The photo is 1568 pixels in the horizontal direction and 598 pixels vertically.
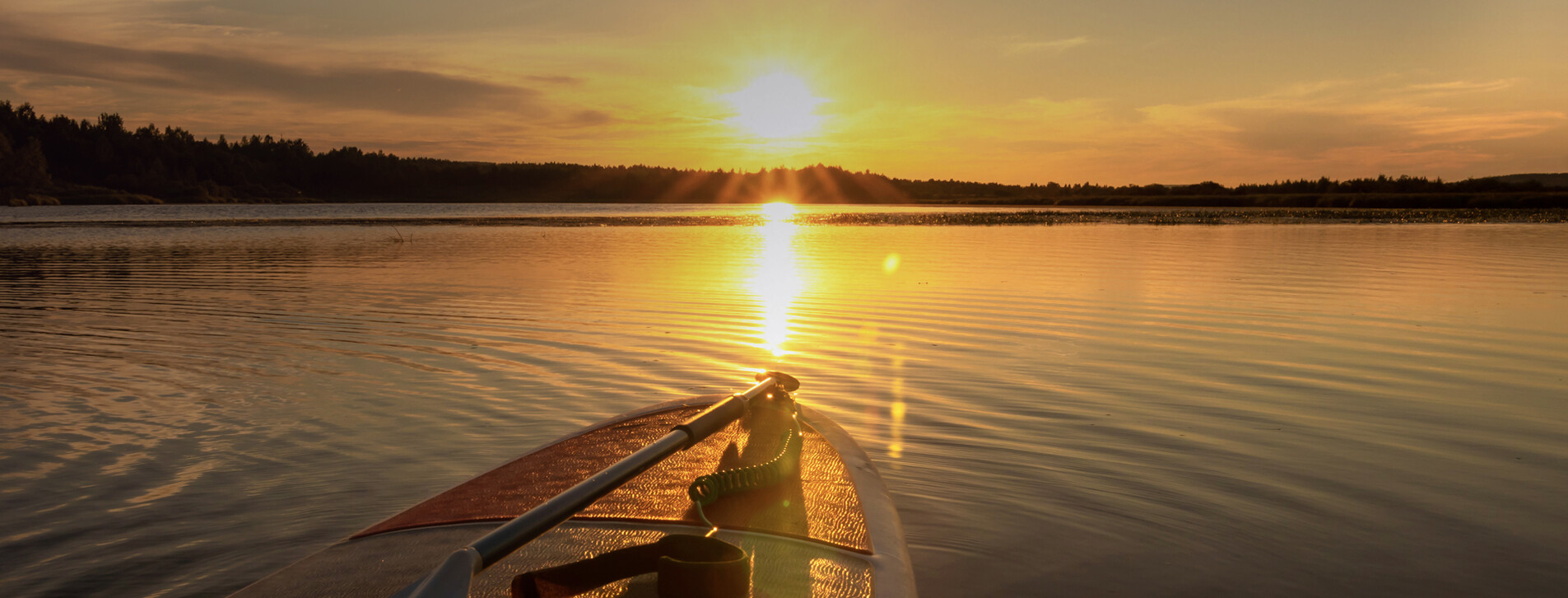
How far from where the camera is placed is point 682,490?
3.30m

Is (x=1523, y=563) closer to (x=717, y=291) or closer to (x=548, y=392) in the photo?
(x=548, y=392)

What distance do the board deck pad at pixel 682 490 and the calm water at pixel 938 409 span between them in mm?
968

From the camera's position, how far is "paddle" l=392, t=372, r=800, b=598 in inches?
80.4

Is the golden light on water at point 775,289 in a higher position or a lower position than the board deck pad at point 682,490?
lower

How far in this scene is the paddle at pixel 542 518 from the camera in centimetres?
204

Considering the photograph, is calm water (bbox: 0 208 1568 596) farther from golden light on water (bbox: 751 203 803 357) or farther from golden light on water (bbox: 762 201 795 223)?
golden light on water (bbox: 762 201 795 223)

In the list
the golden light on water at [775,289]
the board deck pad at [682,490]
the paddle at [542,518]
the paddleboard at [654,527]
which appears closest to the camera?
the paddle at [542,518]

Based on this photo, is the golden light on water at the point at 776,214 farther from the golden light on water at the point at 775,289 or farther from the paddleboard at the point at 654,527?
the paddleboard at the point at 654,527

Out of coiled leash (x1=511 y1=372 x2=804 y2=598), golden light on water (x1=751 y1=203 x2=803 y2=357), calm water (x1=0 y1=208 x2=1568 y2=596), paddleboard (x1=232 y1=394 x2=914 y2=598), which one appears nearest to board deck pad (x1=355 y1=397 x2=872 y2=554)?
paddleboard (x1=232 y1=394 x2=914 y2=598)

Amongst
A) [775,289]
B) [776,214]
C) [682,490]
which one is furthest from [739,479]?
[776,214]

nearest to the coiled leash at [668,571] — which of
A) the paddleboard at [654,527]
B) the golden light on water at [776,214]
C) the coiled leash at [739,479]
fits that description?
the paddleboard at [654,527]

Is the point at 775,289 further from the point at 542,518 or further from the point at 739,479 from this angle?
the point at 542,518

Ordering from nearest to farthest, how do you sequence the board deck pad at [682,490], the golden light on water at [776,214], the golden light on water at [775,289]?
the board deck pad at [682,490] < the golden light on water at [775,289] < the golden light on water at [776,214]

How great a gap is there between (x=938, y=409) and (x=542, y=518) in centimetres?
517
